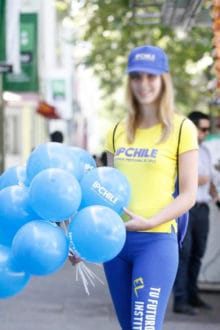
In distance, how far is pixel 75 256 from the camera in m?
4.27

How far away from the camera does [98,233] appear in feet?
12.8

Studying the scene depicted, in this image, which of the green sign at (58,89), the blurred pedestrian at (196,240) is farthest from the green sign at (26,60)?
the green sign at (58,89)

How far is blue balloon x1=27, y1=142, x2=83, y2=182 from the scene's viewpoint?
412 centimetres

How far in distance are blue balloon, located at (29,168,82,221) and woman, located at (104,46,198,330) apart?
31cm

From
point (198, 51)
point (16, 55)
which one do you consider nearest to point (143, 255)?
point (16, 55)

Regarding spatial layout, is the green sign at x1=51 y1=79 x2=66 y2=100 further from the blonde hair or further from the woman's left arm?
the woman's left arm

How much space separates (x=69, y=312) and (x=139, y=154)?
4.53 m

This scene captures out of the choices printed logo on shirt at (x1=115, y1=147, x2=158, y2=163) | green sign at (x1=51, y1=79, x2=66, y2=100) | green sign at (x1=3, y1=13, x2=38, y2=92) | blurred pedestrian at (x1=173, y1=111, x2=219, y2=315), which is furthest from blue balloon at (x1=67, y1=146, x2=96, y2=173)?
green sign at (x1=51, y1=79, x2=66, y2=100)

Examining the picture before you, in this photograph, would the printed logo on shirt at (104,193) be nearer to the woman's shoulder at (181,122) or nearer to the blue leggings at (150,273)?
the blue leggings at (150,273)

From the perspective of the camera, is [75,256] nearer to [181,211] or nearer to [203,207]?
[181,211]

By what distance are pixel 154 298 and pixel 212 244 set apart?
5.59 metres

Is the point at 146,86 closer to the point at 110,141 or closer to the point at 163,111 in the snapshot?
the point at 163,111

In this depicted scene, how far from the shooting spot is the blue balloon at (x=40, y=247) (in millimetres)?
3928

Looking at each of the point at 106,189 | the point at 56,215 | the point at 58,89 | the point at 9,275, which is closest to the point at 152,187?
the point at 106,189
